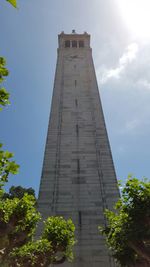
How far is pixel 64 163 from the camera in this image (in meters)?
23.6

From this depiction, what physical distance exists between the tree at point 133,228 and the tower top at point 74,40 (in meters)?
30.3

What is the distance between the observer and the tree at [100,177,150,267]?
1144 centimetres

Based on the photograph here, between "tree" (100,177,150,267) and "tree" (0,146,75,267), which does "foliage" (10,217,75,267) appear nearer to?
"tree" (0,146,75,267)

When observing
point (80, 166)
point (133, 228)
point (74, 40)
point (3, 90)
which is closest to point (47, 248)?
point (133, 228)

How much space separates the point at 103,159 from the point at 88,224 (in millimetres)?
5875

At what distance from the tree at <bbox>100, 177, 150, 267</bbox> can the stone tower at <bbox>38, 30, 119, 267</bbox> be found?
5.35 metres

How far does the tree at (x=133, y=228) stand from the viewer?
11438mm

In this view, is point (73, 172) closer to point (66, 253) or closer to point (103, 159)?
point (103, 159)

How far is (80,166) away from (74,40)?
2281cm

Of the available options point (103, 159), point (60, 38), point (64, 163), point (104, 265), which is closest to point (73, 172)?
point (64, 163)

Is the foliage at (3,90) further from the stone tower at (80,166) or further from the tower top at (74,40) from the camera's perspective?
the tower top at (74,40)

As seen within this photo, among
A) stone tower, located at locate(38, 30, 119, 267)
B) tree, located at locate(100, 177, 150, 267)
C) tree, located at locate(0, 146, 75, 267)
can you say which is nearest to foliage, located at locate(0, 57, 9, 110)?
tree, located at locate(0, 146, 75, 267)

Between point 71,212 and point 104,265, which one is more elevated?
point 71,212

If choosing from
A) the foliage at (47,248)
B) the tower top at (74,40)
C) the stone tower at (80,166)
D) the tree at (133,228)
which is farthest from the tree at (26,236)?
the tower top at (74,40)
